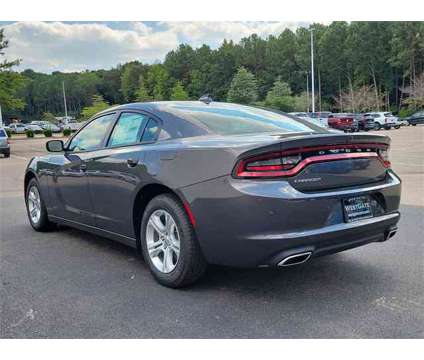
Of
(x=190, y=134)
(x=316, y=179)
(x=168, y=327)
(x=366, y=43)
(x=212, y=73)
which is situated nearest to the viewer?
(x=168, y=327)

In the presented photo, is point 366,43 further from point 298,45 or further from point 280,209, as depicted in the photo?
point 280,209

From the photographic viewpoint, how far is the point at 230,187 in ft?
11.0

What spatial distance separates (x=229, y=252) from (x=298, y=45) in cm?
10158

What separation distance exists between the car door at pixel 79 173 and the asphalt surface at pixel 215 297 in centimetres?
46

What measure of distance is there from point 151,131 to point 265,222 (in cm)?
156

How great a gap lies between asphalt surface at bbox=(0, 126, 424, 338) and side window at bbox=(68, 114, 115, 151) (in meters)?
1.13

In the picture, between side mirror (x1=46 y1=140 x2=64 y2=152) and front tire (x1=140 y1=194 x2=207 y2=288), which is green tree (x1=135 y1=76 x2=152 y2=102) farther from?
front tire (x1=140 y1=194 x2=207 y2=288)

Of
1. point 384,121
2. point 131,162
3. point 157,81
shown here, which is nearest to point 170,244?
point 131,162

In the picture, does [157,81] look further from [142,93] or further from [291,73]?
[291,73]

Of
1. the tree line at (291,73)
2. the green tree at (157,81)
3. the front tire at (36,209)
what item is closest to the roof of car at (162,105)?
the front tire at (36,209)

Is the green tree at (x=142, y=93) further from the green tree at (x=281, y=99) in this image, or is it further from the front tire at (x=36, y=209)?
the front tire at (x=36, y=209)

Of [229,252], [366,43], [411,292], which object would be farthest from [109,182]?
[366,43]

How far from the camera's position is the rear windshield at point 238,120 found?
13.4ft

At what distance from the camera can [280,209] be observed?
3254 millimetres
